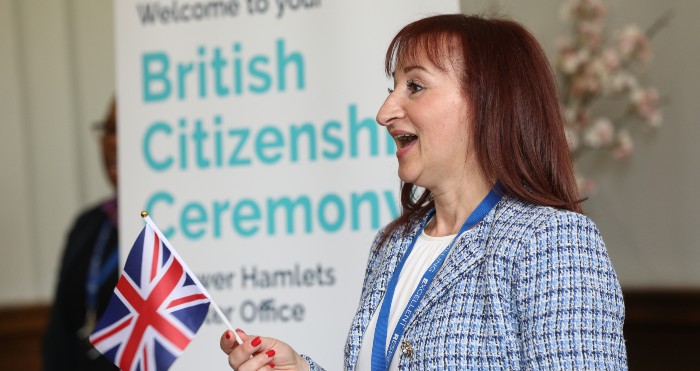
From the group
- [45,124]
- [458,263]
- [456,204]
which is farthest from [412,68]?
[45,124]

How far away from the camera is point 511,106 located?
6.24 ft

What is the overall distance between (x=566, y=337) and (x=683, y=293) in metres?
2.81

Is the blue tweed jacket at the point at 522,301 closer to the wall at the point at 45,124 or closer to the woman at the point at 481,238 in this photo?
the woman at the point at 481,238

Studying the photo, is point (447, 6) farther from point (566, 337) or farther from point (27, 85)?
point (27, 85)

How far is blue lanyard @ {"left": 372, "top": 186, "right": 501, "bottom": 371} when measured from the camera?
6.22 feet

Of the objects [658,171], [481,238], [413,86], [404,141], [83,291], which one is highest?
[413,86]

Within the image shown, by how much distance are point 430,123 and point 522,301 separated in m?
0.40

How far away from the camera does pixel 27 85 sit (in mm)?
5508

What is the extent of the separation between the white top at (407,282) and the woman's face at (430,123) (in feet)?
0.35

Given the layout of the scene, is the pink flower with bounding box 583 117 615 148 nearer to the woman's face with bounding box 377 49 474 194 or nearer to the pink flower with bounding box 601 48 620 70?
the pink flower with bounding box 601 48 620 70

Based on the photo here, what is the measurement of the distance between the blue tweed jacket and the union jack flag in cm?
51

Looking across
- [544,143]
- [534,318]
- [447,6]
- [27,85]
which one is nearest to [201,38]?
[447,6]

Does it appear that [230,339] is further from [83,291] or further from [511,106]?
[83,291]

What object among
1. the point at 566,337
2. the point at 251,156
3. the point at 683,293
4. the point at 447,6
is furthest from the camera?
the point at 683,293
